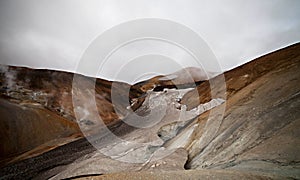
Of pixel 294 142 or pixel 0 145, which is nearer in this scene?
pixel 294 142

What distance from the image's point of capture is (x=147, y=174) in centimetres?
679

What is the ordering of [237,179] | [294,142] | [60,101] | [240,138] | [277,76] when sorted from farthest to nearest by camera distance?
[60,101], [277,76], [240,138], [294,142], [237,179]

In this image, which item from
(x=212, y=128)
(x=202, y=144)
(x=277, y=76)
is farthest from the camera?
(x=277, y=76)

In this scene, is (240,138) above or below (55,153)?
above

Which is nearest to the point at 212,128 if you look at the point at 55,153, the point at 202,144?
the point at 202,144

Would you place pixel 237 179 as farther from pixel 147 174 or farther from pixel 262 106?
pixel 262 106

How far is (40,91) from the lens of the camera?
4662cm

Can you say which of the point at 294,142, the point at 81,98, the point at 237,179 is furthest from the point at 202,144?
the point at 81,98

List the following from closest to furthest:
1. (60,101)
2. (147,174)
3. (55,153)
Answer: (147,174) < (55,153) < (60,101)

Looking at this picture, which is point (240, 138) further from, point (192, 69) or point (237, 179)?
point (192, 69)

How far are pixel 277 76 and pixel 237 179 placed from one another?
41.6 ft

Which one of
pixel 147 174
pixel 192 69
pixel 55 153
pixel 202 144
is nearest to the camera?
pixel 147 174

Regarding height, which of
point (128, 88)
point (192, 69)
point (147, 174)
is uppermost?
point (192, 69)

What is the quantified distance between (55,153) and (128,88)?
159 ft
